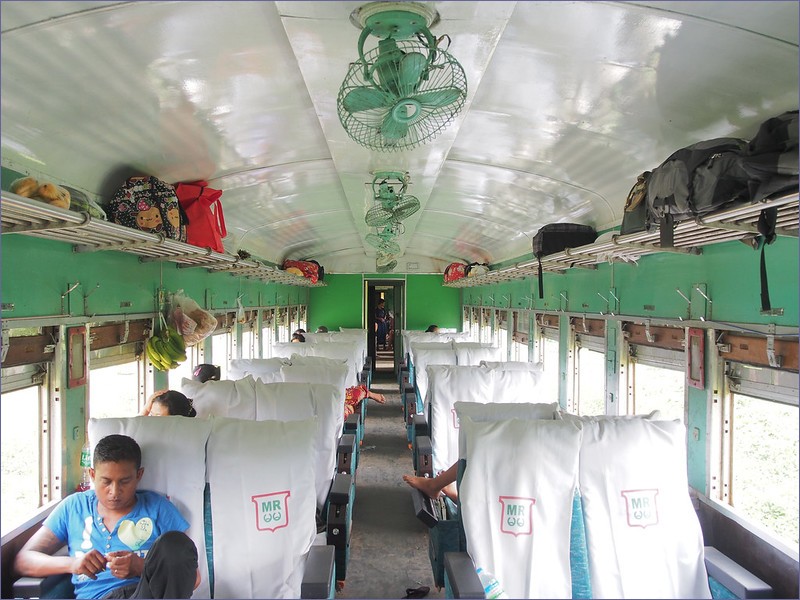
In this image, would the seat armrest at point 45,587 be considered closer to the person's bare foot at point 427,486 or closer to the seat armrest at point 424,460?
the person's bare foot at point 427,486

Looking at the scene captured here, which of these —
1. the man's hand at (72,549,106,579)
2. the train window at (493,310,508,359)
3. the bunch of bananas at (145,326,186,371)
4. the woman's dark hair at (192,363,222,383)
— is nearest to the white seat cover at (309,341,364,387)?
the woman's dark hair at (192,363,222,383)

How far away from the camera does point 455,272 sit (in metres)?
13.2

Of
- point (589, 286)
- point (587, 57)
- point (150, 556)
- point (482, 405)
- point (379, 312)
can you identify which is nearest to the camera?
point (150, 556)

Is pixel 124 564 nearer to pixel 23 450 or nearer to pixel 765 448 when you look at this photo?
pixel 23 450

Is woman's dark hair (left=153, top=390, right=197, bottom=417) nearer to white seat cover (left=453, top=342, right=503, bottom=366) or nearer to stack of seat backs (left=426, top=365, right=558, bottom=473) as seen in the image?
stack of seat backs (left=426, top=365, right=558, bottom=473)

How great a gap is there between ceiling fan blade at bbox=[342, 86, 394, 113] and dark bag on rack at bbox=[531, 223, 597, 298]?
150 inches

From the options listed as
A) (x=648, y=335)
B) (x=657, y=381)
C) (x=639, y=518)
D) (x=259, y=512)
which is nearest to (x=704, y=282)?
(x=648, y=335)

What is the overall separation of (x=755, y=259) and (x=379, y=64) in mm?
2541

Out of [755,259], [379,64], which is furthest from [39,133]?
[755,259]

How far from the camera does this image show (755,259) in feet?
9.98

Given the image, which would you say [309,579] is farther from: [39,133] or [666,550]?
[39,133]

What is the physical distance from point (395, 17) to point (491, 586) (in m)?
2.69

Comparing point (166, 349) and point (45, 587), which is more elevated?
point (166, 349)

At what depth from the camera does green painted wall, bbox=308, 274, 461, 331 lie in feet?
50.4
